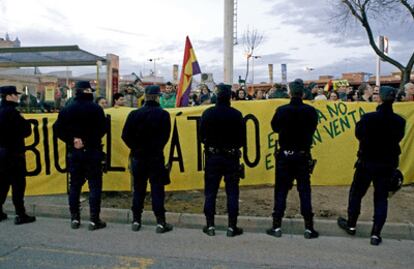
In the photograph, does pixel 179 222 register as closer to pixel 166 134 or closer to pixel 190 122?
pixel 166 134

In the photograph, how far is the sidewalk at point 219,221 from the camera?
5793mm

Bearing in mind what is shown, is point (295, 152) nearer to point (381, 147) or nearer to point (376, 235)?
point (381, 147)

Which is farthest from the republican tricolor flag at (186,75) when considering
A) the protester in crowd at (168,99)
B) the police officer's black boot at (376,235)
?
the police officer's black boot at (376,235)

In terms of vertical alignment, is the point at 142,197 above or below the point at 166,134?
below

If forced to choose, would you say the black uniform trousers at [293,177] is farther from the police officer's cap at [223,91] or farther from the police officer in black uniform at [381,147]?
the police officer's cap at [223,91]

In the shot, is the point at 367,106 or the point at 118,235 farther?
the point at 367,106

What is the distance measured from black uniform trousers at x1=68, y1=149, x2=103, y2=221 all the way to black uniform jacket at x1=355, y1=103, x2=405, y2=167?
11.9 ft

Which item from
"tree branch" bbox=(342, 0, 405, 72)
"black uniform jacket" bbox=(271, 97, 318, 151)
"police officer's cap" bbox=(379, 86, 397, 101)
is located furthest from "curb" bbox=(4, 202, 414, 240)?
"tree branch" bbox=(342, 0, 405, 72)

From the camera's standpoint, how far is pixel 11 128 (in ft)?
19.6

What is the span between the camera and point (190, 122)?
25.8 feet

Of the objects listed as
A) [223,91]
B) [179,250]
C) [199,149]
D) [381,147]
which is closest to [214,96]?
[199,149]

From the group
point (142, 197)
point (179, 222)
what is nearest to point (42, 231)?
point (142, 197)

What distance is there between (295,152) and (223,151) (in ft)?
3.12

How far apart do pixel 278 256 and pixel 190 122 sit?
3.57 metres
